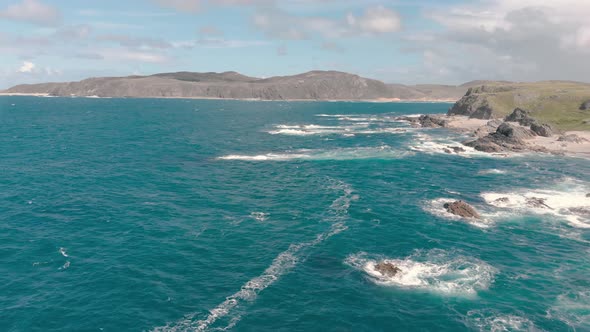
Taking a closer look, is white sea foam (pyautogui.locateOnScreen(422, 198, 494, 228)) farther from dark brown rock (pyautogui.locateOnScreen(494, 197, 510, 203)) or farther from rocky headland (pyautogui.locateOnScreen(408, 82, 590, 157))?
rocky headland (pyautogui.locateOnScreen(408, 82, 590, 157))

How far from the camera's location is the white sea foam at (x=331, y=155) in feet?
370

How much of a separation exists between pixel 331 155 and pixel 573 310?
81.4m

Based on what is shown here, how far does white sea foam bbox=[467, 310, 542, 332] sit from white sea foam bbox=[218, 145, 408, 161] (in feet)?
249

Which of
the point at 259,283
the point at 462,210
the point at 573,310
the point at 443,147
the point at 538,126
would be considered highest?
the point at 538,126

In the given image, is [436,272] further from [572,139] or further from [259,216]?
[572,139]

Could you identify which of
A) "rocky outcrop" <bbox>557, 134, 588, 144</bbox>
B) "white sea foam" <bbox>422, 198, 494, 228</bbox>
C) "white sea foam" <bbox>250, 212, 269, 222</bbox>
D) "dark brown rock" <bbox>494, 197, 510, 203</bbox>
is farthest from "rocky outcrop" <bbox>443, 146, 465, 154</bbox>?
"white sea foam" <bbox>250, 212, 269, 222</bbox>

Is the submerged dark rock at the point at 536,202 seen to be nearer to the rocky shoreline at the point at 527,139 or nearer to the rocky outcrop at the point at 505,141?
the rocky shoreline at the point at 527,139

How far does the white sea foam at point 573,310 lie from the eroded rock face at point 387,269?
15122 mm

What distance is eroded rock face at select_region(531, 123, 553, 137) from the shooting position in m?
145

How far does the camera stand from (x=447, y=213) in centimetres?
6731

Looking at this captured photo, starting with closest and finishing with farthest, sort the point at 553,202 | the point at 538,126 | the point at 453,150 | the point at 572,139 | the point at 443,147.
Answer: the point at 553,202, the point at 453,150, the point at 443,147, the point at 572,139, the point at 538,126

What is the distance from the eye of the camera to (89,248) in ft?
174

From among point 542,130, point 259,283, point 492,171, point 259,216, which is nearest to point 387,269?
point 259,283

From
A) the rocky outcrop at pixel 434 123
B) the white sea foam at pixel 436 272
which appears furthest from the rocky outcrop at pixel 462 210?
the rocky outcrop at pixel 434 123
